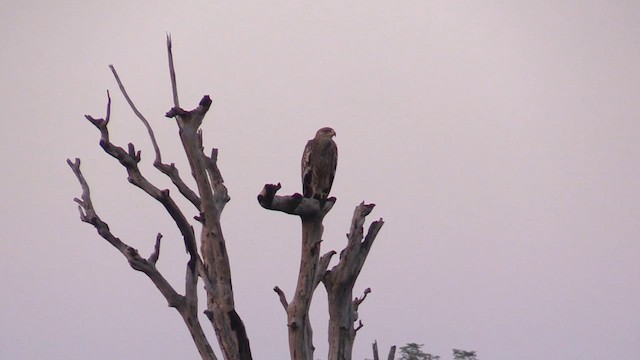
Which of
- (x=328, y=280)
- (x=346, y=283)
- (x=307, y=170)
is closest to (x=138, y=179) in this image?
(x=307, y=170)

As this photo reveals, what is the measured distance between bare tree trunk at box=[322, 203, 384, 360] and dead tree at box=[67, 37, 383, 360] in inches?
0.4

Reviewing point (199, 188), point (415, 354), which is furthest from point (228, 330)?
point (415, 354)

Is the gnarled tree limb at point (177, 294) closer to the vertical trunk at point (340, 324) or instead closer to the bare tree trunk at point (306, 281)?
the bare tree trunk at point (306, 281)

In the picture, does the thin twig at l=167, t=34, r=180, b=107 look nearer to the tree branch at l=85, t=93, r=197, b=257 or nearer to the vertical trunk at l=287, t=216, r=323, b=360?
the tree branch at l=85, t=93, r=197, b=257

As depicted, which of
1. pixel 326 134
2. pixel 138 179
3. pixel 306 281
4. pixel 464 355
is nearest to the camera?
pixel 306 281

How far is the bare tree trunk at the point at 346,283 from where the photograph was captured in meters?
9.59

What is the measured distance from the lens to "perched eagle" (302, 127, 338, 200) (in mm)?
9906

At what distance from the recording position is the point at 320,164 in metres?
9.92

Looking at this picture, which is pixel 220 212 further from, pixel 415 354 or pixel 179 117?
pixel 415 354

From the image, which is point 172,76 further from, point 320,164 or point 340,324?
point 340,324

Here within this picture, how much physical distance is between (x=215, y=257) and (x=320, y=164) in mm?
1594

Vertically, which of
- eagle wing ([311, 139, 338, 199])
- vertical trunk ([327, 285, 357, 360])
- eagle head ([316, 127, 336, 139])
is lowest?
vertical trunk ([327, 285, 357, 360])

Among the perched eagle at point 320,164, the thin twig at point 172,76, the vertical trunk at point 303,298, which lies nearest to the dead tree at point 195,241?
the thin twig at point 172,76

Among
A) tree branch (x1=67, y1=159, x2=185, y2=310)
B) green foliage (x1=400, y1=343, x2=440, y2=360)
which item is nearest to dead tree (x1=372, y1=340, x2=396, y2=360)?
tree branch (x1=67, y1=159, x2=185, y2=310)
